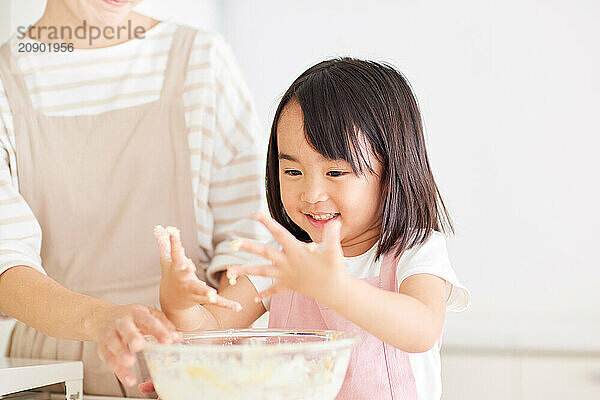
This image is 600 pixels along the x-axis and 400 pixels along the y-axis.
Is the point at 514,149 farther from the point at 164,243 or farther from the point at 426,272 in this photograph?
the point at 164,243

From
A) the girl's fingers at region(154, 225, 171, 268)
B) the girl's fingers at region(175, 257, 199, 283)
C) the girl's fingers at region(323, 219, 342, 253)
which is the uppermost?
the girl's fingers at region(323, 219, 342, 253)

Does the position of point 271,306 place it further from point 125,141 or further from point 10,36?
point 10,36

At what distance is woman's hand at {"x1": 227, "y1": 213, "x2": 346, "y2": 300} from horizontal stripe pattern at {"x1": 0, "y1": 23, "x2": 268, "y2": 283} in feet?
1.83

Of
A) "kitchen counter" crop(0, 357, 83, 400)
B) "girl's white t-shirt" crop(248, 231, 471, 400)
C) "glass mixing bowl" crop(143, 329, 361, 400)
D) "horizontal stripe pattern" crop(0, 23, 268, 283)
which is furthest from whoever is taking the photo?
"horizontal stripe pattern" crop(0, 23, 268, 283)

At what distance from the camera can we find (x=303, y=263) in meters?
0.66

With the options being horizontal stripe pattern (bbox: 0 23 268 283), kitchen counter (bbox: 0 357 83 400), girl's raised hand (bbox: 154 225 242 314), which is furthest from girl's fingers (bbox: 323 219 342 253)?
kitchen counter (bbox: 0 357 83 400)

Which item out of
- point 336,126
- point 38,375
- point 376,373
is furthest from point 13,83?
point 376,373

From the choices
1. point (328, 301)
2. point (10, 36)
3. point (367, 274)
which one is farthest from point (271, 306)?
point (10, 36)

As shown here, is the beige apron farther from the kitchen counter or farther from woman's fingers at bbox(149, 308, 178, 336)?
woman's fingers at bbox(149, 308, 178, 336)

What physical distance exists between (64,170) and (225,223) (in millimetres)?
341

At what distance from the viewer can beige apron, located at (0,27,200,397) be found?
1.31m

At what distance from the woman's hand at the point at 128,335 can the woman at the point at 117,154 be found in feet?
1.52

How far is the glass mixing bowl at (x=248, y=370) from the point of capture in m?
0.61

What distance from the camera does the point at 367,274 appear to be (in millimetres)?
1009
